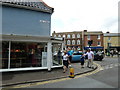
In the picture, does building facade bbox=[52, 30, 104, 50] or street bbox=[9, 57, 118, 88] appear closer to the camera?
street bbox=[9, 57, 118, 88]

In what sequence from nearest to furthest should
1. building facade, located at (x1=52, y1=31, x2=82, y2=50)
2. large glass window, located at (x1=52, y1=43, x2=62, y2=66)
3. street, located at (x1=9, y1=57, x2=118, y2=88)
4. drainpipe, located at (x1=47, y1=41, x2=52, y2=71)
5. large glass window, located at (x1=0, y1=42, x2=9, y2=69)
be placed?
street, located at (x1=9, y1=57, x2=118, y2=88) → large glass window, located at (x1=0, y1=42, x2=9, y2=69) → drainpipe, located at (x1=47, y1=41, x2=52, y2=71) → large glass window, located at (x1=52, y1=43, x2=62, y2=66) → building facade, located at (x1=52, y1=31, x2=82, y2=50)

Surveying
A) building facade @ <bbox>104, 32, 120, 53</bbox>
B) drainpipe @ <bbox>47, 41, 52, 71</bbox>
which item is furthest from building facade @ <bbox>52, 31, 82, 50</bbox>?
drainpipe @ <bbox>47, 41, 52, 71</bbox>

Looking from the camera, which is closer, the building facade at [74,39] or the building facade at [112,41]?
the building facade at [112,41]

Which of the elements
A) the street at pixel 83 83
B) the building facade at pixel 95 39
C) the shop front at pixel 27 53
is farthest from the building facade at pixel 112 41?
the street at pixel 83 83

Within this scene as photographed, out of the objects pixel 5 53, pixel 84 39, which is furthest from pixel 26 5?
pixel 84 39

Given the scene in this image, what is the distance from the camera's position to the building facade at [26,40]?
8500 millimetres

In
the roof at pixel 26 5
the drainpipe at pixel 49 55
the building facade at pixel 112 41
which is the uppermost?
the roof at pixel 26 5

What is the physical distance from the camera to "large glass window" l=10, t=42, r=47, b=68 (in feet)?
28.7

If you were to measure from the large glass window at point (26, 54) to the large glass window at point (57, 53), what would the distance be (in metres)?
1.07

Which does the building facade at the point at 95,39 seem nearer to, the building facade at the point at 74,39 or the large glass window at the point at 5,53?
the building facade at the point at 74,39

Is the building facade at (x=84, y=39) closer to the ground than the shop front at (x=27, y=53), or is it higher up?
higher up

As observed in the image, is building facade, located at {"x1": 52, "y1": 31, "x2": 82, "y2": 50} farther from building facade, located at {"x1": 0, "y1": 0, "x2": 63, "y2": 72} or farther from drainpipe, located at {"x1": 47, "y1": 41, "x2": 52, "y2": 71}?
drainpipe, located at {"x1": 47, "y1": 41, "x2": 52, "y2": 71}

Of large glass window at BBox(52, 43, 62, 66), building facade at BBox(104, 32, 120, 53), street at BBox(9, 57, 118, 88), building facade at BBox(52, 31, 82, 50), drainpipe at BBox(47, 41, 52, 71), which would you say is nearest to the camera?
street at BBox(9, 57, 118, 88)

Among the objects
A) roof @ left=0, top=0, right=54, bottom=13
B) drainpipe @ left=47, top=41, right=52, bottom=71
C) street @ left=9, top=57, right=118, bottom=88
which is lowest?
street @ left=9, top=57, right=118, bottom=88
